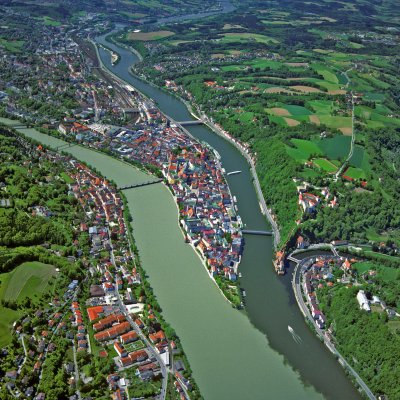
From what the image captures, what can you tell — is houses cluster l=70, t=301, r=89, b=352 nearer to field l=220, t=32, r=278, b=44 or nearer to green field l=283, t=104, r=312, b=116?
green field l=283, t=104, r=312, b=116

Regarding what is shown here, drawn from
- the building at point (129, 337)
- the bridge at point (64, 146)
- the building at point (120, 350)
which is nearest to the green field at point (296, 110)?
the bridge at point (64, 146)

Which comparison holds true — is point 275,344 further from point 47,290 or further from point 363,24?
point 363,24

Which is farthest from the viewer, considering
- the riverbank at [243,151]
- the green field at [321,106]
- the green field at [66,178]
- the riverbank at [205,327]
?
the green field at [321,106]

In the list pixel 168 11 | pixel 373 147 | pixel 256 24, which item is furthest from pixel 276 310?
pixel 168 11

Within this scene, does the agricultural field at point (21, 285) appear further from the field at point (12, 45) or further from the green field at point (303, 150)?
the field at point (12, 45)

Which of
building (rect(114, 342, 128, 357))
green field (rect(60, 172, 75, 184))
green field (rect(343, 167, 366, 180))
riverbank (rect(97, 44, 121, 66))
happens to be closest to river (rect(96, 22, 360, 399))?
building (rect(114, 342, 128, 357))

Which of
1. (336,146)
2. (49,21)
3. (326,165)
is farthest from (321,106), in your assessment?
(49,21)

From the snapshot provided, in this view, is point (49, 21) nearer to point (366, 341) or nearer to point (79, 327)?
point (79, 327)
